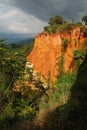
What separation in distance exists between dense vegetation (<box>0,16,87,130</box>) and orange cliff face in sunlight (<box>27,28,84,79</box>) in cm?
401

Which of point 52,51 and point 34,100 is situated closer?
point 34,100

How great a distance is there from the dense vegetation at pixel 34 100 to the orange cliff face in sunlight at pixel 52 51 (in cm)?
401

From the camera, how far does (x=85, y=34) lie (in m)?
43.2

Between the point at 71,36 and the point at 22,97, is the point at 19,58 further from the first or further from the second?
the point at 71,36

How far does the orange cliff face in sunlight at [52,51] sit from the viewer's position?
44.2 meters

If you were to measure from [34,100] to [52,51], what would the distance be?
91.5 feet

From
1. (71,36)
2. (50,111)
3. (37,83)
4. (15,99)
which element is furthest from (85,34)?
(50,111)

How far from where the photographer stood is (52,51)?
47.2 metres

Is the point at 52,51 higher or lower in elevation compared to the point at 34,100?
higher

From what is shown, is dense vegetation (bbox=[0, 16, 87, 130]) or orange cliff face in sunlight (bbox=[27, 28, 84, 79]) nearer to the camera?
dense vegetation (bbox=[0, 16, 87, 130])

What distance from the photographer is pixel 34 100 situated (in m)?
19.6

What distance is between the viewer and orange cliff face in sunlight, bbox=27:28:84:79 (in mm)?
44156

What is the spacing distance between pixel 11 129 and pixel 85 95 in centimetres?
233

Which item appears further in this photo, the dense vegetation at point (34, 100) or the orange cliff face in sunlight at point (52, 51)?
the orange cliff face in sunlight at point (52, 51)
